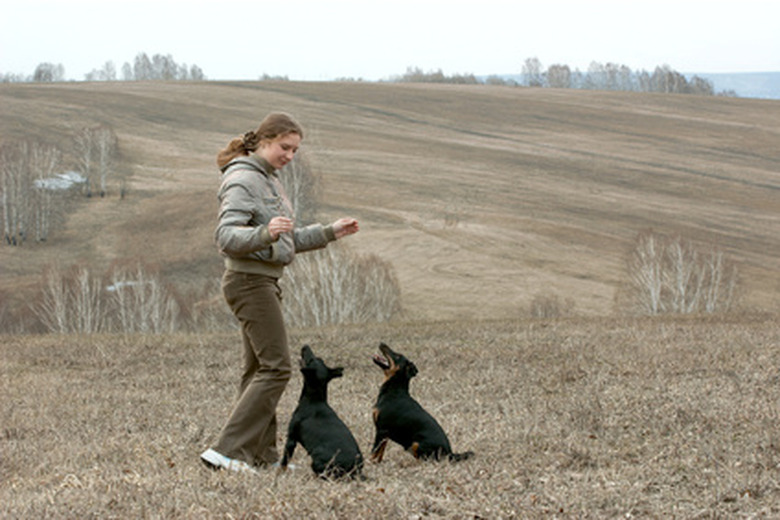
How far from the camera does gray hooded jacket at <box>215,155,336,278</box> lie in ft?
18.7

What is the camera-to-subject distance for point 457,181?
77.9 m

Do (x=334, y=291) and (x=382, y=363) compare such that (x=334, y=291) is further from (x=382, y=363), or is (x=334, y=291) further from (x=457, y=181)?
(x=382, y=363)

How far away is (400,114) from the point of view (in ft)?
358

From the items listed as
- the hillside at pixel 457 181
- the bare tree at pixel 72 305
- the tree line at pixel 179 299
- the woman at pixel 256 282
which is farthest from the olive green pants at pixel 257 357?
the hillside at pixel 457 181

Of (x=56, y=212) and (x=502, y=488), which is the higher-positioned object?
(x=502, y=488)

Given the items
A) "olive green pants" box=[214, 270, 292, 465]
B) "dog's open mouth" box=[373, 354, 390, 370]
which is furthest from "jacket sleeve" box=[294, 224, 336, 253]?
"dog's open mouth" box=[373, 354, 390, 370]

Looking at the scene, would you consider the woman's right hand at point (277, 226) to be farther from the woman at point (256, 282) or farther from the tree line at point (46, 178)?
the tree line at point (46, 178)

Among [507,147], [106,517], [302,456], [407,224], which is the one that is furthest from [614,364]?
[507,147]

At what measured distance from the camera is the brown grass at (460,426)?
4980mm

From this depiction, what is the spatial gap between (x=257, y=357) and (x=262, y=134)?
1559 mm

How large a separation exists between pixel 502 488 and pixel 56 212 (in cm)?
6866

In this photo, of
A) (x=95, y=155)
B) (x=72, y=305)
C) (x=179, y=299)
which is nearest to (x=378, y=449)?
(x=72, y=305)

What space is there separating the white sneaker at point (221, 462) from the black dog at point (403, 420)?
98 centimetres

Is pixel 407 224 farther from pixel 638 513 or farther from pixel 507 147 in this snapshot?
pixel 638 513
